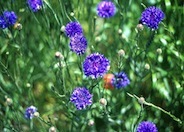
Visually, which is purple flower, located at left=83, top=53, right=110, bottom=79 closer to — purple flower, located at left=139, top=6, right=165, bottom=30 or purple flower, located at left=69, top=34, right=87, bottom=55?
purple flower, located at left=69, top=34, right=87, bottom=55

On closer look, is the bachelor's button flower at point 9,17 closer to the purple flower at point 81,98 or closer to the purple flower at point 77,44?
the purple flower at point 77,44

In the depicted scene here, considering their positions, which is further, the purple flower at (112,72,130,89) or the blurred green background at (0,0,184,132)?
the blurred green background at (0,0,184,132)

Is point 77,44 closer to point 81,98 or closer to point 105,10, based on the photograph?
point 81,98

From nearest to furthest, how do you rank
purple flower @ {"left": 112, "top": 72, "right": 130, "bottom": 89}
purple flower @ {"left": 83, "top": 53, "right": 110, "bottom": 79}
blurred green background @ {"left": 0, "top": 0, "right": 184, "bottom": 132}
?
purple flower @ {"left": 83, "top": 53, "right": 110, "bottom": 79}
purple flower @ {"left": 112, "top": 72, "right": 130, "bottom": 89}
blurred green background @ {"left": 0, "top": 0, "right": 184, "bottom": 132}

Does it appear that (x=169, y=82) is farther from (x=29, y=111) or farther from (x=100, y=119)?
(x=29, y=111)

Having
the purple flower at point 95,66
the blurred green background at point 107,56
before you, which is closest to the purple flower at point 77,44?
the purple flower at point 95,66

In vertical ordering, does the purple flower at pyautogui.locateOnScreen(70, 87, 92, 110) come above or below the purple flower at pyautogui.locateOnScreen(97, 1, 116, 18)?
below

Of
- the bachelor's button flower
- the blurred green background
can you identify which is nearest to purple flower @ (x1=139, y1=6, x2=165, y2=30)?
the blurred green background
